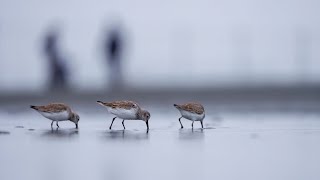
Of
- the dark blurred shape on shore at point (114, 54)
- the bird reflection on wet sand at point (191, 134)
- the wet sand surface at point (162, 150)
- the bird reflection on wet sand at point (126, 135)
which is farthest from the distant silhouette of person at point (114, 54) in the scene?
the bird reflection on wet sand at point (126, 135)

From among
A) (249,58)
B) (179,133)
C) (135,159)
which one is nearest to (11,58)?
(249,58)

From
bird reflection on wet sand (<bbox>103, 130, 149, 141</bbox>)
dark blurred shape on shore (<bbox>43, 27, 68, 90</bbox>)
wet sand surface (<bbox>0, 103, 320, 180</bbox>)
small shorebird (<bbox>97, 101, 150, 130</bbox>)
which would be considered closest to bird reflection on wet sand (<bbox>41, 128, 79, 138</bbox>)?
wet sand surface (<bbox>0, 103, 320, 180</bbox>)

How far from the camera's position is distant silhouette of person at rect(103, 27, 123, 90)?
29.8m

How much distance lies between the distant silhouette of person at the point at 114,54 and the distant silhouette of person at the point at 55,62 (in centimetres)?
147

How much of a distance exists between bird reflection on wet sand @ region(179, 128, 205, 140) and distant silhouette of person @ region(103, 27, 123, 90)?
39.1 ft

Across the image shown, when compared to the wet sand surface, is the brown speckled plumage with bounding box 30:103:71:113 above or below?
above

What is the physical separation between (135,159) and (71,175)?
1.80 meters

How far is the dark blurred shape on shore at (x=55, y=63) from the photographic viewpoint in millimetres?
29703

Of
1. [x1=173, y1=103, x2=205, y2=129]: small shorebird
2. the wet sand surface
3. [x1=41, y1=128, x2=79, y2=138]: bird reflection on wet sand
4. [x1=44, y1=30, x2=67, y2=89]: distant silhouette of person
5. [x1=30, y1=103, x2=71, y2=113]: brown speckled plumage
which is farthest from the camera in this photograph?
[x1=44, y1=30, x2=67, y2=89]: distant silhouette of person

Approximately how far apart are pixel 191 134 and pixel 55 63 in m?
13.4

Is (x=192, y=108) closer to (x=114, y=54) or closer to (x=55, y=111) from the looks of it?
(x=55, y=111)

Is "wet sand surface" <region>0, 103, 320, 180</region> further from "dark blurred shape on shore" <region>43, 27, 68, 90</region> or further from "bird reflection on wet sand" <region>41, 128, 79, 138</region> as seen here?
"dark blurred shape on shore" <region>43, 27, 68, 90</region>

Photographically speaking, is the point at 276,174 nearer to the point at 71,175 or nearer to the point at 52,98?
the point at 71,175

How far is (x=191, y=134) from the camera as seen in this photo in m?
16.9
